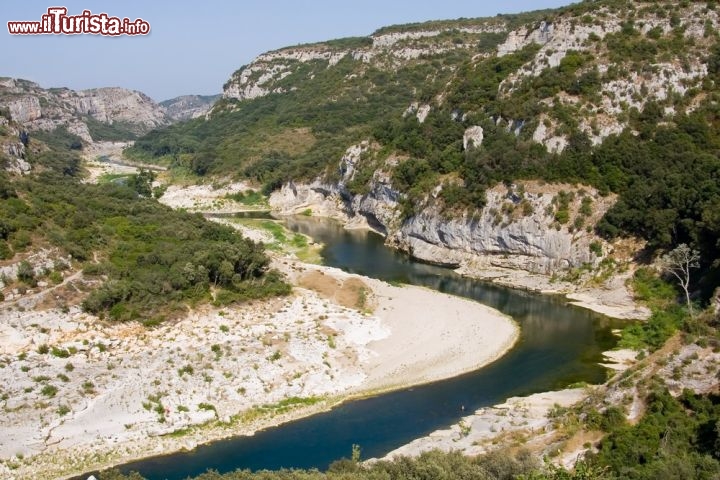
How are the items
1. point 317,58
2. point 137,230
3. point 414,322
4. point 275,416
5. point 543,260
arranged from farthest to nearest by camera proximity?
point 317,58
point 543,260
point 137,230
point 414,322
point 275,416

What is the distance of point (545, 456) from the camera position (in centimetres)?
2847

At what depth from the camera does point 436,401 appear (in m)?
40.8

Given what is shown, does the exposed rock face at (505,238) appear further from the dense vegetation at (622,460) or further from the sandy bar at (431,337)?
the dense vegetation at (622,460)

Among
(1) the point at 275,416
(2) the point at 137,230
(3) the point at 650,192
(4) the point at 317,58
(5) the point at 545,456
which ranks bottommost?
(1) the point at 275,416

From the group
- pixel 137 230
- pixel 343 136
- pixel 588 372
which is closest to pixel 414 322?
pixel 588 372

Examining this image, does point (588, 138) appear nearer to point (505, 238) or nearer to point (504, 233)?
point (504, 233)

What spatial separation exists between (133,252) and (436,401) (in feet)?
97.4

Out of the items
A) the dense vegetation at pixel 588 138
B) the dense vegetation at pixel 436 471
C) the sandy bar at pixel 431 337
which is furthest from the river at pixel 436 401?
the dense vegetation at pixel 588 138

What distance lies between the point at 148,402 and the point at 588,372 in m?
28.7

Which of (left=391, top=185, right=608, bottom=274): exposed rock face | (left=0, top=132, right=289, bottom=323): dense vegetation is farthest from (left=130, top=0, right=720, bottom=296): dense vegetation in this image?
(left=0, top=132, right=289, bottom=323): dense vegetation

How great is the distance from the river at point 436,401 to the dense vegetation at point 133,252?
16059mm

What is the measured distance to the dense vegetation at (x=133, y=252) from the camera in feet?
159

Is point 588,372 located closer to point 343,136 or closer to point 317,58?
point 343,136

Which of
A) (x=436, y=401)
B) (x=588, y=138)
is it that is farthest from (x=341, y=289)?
(x=588, y=138)
